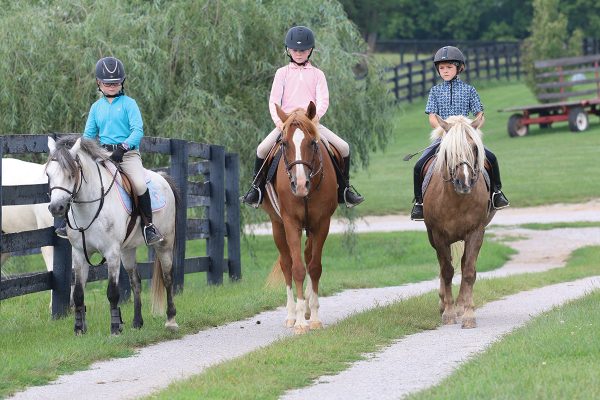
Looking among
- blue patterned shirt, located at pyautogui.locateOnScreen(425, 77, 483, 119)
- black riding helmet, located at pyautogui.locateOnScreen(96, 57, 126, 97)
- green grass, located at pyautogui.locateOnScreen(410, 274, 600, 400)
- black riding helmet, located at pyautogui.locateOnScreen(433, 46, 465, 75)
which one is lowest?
green grass, located at pyautogui.locateOnScreen(410, 274, 600, 400)

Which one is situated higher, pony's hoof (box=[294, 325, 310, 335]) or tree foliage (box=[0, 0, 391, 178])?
tree foliage (box=[0, 0, 391, 178])

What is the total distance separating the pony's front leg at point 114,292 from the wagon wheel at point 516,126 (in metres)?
34.1

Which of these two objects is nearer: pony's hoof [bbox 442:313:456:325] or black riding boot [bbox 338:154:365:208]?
pony's hoof [bbox 442:313:456:325]

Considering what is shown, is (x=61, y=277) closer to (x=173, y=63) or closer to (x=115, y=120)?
(x=115, y=120)

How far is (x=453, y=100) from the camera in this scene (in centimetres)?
1184

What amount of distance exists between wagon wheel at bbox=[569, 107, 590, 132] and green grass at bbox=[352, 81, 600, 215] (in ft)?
1.01

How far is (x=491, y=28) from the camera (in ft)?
264

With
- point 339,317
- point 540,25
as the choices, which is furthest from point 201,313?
point 540,25

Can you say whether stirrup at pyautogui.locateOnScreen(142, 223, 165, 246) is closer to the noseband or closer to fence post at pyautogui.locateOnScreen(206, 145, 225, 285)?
the noseband

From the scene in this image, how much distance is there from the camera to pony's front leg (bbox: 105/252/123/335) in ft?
34.6

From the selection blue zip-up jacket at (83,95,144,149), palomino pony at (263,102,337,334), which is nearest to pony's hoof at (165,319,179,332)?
palomino pony at (263,102,337,334)

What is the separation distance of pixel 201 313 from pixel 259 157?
1.67 meters

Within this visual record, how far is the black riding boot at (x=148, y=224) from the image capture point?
36.1 ft

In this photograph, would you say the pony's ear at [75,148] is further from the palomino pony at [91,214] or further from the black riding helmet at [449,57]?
the black riding helmet at [449,57]
